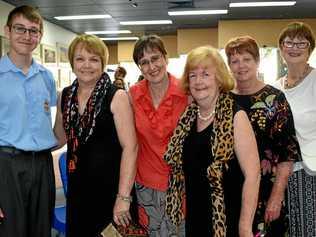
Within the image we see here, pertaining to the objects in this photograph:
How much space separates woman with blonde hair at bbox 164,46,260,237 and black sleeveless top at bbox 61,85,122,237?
0.98ft

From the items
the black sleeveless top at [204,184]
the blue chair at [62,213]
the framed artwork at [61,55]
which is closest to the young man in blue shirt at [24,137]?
Result: the blue chair at [62,213]

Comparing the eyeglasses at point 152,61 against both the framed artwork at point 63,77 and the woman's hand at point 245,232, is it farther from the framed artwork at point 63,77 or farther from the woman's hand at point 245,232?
the framed artwork at point 63,77

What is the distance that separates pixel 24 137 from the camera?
212cm

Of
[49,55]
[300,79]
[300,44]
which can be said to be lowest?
[300,79]

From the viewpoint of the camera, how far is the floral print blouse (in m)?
2.04

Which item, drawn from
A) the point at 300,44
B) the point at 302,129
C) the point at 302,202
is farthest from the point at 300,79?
the point at 302,202

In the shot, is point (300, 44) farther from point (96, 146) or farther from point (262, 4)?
point (262, 4)

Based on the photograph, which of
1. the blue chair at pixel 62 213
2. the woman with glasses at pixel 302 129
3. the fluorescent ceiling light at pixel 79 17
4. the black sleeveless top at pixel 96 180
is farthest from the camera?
the fluorescent ceiling light at pixel 79 17

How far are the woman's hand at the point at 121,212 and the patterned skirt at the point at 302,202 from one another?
3.00 feet

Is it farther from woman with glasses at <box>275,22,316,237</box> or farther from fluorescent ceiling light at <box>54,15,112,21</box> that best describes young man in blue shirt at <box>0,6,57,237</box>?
fluorescent ceiling light at <box>54,15,112,21</box>

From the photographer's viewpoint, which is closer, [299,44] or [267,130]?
[267,130]

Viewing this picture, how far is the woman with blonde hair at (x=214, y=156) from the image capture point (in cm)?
178

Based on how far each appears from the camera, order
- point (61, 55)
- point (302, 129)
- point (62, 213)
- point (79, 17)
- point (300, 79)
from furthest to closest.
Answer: point (61, 55)
point (79, 17)
point (62, 213)
point (300, 79)
point (302, 129)

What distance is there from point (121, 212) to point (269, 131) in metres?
0.81
